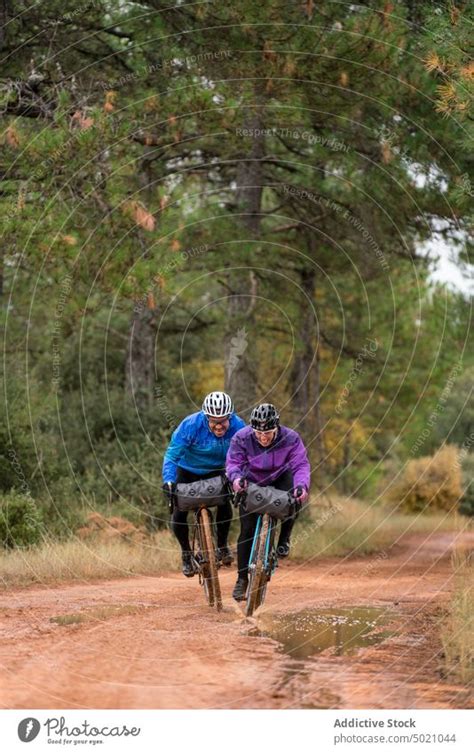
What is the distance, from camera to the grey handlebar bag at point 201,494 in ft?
36.2

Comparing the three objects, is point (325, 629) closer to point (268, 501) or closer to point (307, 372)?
point (268, 501)

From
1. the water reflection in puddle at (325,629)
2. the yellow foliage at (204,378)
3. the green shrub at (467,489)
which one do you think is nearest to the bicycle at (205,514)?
the water reflection in puddle at (325,629)

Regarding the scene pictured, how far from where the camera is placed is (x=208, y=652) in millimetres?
8891

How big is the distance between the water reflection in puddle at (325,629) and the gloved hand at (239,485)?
125 cm

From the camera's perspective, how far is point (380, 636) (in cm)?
1003

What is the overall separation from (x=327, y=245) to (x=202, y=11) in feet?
24.9

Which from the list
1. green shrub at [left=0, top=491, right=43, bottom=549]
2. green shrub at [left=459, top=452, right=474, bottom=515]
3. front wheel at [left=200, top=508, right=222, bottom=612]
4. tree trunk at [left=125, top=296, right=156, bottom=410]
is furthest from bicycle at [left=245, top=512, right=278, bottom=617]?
green shrub at [left=459, top=452, right=474, bottom=515]

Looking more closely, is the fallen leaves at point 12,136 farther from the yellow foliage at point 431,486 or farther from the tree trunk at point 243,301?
the yellow foliage at point 431,486

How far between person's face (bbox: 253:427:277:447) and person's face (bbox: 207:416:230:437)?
2.22ft

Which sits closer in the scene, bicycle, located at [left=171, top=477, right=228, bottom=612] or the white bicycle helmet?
the white bicycle helmet

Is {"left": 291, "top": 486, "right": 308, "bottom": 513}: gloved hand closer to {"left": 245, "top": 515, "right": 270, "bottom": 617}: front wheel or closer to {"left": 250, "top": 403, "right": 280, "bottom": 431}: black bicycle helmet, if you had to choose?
{"left": 245, "top": 515, "right": 270, "bottom": 617}: front wheel

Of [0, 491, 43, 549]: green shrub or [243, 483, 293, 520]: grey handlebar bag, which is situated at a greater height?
[243, 483, 293, 520]: grey handlebar bag

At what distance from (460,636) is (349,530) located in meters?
12.1

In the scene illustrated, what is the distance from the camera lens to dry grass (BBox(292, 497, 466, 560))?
64.0ft
